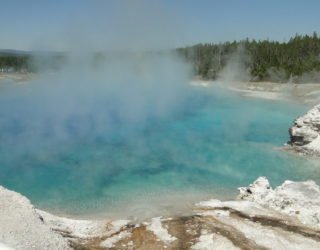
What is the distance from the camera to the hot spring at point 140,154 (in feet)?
96.3

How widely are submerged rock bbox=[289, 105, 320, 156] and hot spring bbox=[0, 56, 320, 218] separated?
1.89 meters

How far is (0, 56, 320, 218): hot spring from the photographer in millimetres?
29344

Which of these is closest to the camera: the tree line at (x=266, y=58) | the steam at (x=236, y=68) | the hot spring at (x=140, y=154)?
the hot spring at (x=140, y=154)

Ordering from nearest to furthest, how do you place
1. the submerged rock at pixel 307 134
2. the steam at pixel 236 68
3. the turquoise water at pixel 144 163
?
1. the turquoise water at pixel 144 163
2. the submerged rock at pixel 307 134
3. the steam at pixel 236 68

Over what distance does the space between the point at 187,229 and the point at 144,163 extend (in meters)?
16.1

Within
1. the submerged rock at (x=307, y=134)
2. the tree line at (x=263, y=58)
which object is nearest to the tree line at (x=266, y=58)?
the tree line at (x=263, y=58)

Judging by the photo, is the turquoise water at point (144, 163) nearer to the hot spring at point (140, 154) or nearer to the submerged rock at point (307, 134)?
the hot spring at point (140, 154)

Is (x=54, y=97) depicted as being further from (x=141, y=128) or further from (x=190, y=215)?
(x=190, y=215)

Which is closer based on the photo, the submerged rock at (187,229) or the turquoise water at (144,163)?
the submerged rock at (187,229)

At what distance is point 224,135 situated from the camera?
4831 cm

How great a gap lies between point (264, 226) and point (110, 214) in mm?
9249

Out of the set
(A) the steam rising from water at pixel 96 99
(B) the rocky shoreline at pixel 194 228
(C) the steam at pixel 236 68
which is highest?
(C) the steam at pixel 236 68

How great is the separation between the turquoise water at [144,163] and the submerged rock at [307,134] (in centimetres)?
202

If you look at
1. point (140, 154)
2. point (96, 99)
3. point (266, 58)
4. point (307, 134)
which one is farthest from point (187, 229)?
point (266, 58)
